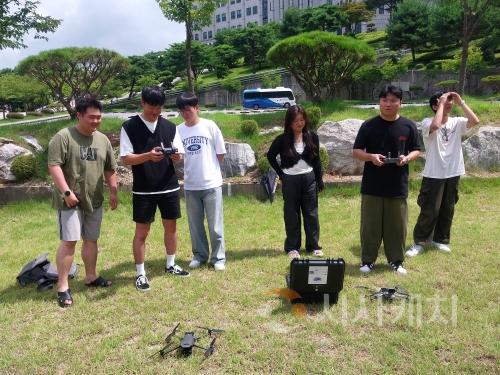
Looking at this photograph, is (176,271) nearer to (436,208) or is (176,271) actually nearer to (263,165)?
(436,208)

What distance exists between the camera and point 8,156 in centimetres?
848

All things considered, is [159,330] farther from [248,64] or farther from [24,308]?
[248,64]

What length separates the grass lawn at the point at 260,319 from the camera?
2.87 metres

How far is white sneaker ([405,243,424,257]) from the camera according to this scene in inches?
186

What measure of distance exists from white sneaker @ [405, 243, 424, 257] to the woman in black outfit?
91cm

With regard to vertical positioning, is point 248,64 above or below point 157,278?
above

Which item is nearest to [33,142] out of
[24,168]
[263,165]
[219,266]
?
[24,168]

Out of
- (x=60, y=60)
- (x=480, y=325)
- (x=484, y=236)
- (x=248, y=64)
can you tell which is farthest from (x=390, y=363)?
(x=248, y=64)

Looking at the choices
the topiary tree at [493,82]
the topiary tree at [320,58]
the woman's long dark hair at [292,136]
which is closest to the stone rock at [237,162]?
the topiary tree at [320,58]

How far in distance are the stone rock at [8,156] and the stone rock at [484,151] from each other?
8302 mm

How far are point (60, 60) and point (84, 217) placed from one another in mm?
11825

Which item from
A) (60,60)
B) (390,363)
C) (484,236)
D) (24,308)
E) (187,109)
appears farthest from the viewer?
(60,60)

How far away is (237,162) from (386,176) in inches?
178

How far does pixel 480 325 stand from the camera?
10.5ft
